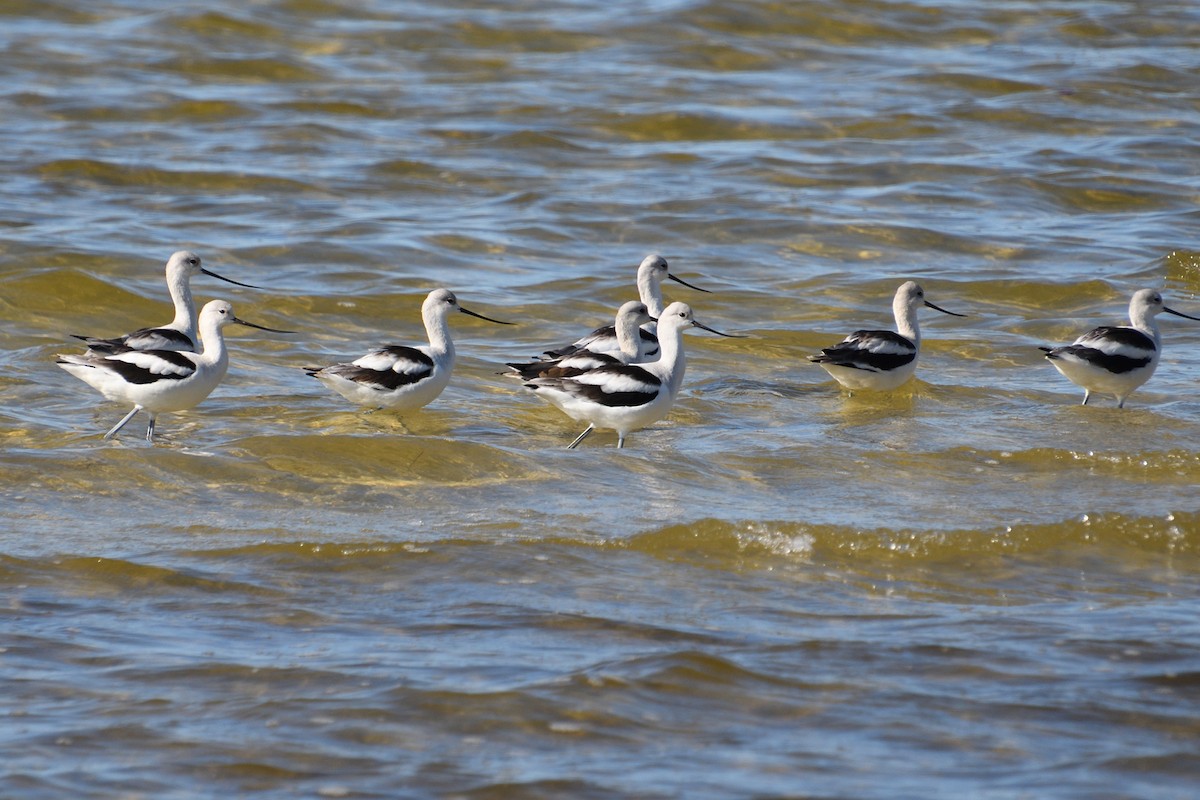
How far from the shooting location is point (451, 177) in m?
16.7

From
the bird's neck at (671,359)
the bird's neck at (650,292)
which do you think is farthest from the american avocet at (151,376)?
the bird's neck at (650,292)

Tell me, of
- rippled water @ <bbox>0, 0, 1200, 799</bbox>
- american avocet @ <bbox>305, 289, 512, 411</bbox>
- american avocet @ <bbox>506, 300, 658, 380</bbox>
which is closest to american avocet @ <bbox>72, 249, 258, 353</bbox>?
rippled water @ <bbox>0, 0, 1200, 799</bbox>

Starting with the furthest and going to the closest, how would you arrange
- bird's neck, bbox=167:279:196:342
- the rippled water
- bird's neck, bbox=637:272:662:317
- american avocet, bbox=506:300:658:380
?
bird's neck, bbox=637:272:662:317
bird's neck, bbox=167:279:196:342
american avocet, bbox=506:300:658:380
the rippled water

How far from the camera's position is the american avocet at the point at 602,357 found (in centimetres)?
999

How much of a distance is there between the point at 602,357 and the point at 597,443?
0.66m

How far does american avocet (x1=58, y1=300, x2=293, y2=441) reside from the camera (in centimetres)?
936

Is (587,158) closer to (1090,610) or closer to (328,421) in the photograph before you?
(328,421)

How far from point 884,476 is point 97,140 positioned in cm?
1150

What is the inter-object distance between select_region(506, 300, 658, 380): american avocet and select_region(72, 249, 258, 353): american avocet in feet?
7.38

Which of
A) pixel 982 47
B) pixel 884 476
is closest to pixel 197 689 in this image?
pixel 884 476

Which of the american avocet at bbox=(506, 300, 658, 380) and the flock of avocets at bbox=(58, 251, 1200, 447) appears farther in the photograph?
the american avocet at bbox=(506, 300, 658, 380)

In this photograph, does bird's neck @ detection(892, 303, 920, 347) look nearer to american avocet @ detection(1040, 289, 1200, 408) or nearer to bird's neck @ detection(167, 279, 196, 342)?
american avocet @ detection(1040, 289, 1200, 408)

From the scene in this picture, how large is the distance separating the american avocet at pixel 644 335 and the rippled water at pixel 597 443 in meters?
0.44

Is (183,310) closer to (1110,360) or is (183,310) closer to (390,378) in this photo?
(390,378)
